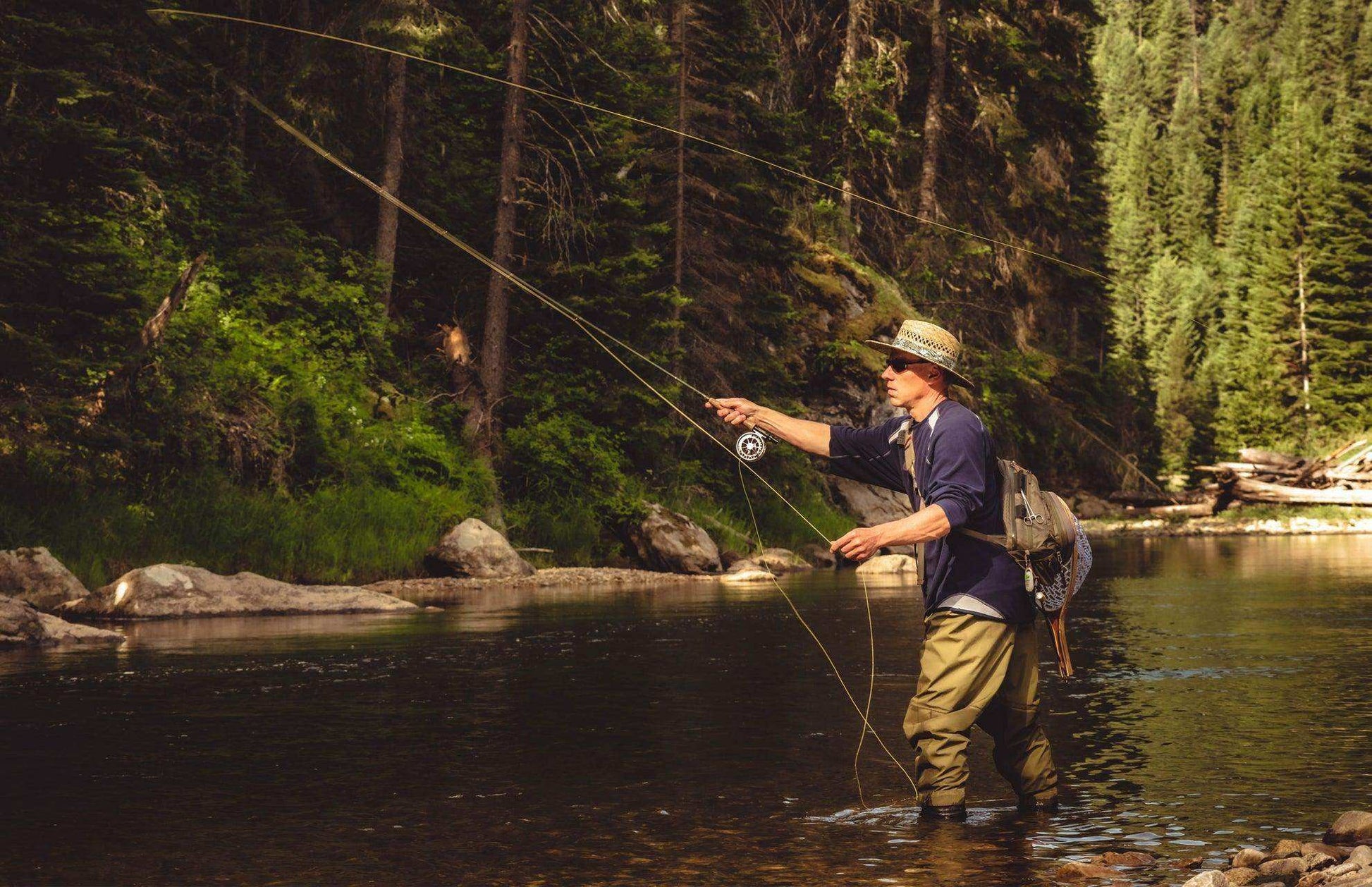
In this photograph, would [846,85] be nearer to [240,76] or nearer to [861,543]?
[240,76]

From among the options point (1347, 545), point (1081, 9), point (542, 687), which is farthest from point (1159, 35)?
point (542, 687)

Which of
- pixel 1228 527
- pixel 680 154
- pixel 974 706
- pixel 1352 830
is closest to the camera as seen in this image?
pixel 1352 830

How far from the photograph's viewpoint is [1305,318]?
6881cm

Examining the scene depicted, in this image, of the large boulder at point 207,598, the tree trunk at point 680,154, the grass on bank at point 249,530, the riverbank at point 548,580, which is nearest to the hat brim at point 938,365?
the large boulder at point 207,598

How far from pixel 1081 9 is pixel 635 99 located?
762 inches

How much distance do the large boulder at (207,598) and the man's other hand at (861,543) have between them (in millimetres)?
11822

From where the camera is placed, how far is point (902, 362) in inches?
249

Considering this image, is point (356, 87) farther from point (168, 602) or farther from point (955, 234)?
point (955, 234)

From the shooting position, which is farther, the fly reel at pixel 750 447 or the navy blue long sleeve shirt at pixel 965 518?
the fly reel at pixel 750 447

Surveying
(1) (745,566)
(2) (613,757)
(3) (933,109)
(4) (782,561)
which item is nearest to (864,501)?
(4) (782,561)

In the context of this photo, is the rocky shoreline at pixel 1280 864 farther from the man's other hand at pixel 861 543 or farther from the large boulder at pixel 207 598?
the large boulder at pixel 207 598

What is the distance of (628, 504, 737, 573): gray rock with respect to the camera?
2489 centimetres

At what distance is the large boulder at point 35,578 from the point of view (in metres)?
15.5

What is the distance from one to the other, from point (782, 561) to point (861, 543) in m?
20.9
